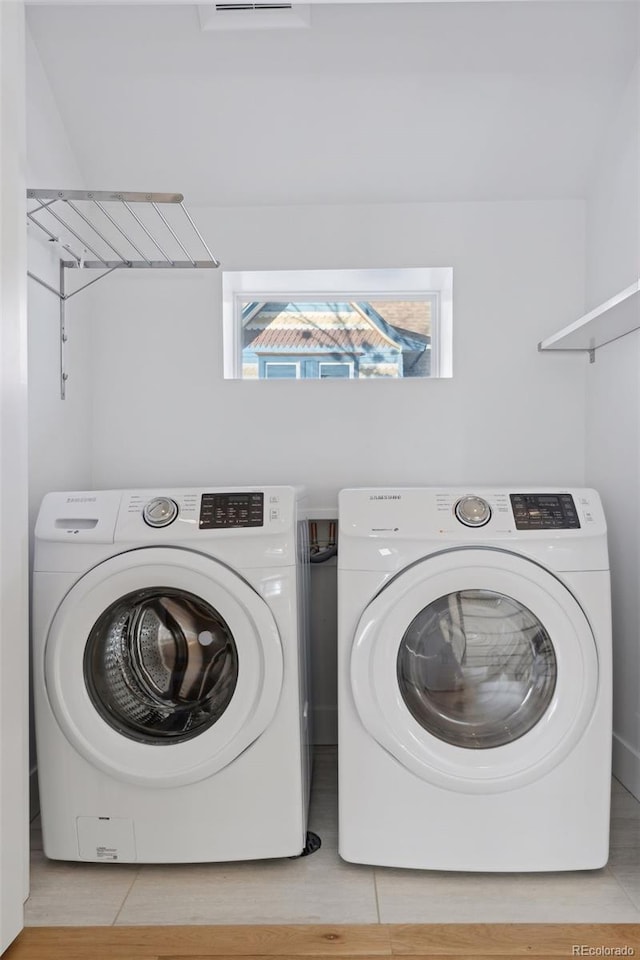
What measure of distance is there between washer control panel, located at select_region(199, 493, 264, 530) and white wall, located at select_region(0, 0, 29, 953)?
367 millimetres

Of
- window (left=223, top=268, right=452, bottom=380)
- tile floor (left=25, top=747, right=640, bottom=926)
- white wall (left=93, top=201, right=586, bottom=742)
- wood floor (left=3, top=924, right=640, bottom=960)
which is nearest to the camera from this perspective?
wood floor (left=3, top=924, right=640, bottom=960)

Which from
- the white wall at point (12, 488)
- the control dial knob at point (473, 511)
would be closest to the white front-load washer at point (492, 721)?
the control dial knob at point (473, 511)

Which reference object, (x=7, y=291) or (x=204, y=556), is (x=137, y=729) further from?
(x=7, y=291)

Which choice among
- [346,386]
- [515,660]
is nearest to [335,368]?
[346,386]

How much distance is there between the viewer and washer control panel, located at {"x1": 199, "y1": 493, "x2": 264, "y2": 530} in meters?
1.54

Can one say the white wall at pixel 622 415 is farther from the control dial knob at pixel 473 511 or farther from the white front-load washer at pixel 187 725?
the white front-load washer at pixel 187 725

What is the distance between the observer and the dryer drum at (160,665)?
1565mm

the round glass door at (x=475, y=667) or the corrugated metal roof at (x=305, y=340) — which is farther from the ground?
the corrugated metal roof at (x=305, y=340)

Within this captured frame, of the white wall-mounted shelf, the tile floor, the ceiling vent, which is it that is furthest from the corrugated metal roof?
the tile floor

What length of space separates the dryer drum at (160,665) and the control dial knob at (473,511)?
1.86ft

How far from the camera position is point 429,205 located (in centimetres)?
225

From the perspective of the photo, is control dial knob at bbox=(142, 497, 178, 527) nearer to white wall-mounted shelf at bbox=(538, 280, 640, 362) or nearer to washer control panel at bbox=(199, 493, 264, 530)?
washer control panel at bbox=(199, 493, 264, 530)

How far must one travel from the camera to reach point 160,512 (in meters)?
1.55

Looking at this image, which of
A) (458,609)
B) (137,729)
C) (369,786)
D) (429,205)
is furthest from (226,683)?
(429,205)
